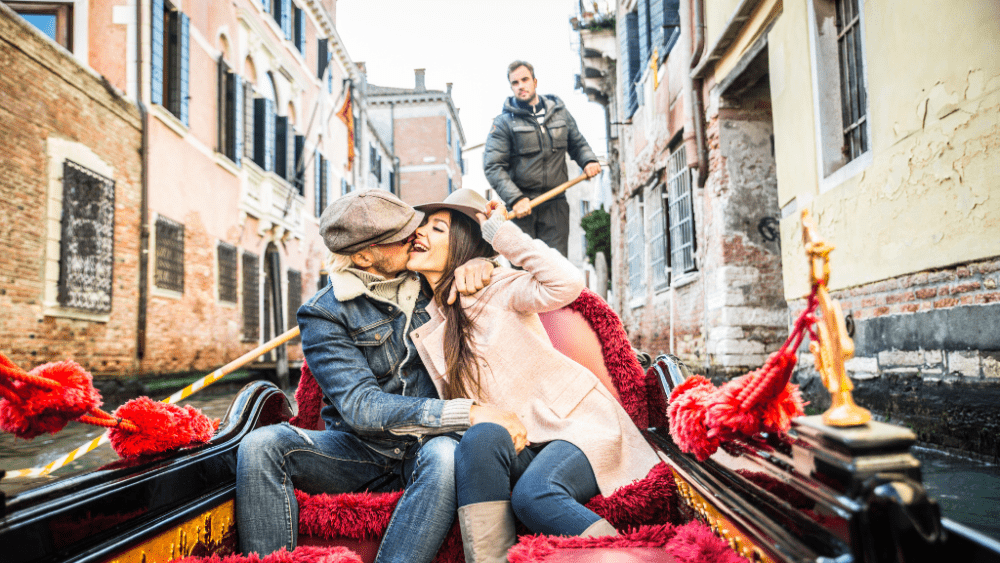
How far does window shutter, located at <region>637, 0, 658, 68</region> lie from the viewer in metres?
8.37

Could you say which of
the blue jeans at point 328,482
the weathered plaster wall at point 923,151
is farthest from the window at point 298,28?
the blue jeans at point 328,482

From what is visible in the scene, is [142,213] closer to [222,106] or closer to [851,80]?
[222,106]

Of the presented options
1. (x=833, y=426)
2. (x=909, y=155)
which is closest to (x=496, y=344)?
(x=833, y=426)

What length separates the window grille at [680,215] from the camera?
6.92 meters

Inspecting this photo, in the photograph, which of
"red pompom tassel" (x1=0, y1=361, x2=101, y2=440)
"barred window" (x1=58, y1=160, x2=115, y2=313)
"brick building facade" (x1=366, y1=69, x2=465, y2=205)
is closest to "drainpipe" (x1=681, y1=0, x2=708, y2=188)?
"red pompom tassel" (x1=0, y1=361, x2=101, y2=440)

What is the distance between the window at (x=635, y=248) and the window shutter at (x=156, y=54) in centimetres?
645

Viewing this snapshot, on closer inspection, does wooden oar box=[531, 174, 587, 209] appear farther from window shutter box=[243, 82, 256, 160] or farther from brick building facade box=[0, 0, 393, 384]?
window shutter box=[243, 82, 256, 160]

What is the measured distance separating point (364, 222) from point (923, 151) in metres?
2.69

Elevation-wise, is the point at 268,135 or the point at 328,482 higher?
the point at 268,135

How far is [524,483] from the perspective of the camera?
1.46 metres

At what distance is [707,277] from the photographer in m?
6.25

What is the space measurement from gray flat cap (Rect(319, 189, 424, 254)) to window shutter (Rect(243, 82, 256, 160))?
10296 mm

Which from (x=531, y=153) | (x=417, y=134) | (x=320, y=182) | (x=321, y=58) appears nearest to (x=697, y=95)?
(x=531, y=153)

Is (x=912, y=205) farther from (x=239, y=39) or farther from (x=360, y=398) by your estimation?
(x=239, y=39)
